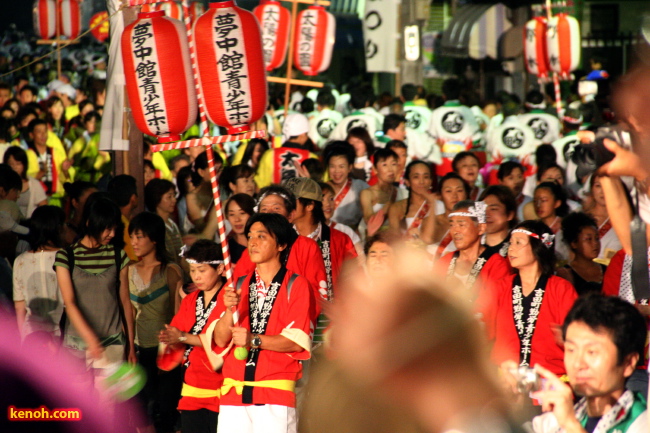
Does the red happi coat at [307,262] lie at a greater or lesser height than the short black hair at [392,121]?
lesser

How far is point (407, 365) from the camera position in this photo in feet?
6.10

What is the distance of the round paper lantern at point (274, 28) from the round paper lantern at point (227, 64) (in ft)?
23.6

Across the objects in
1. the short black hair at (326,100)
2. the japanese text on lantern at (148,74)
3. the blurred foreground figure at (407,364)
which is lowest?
the short black hair at (326,100)

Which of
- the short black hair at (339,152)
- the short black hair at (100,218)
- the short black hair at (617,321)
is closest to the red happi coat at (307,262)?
the short black hair at (100,218)

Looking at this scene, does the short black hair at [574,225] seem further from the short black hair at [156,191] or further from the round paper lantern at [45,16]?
the round paper lantern at [45,16]

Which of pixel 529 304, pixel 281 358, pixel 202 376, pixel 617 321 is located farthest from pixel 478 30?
pixel 617 321

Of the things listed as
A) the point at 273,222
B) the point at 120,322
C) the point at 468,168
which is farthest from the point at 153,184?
the point at 468,168

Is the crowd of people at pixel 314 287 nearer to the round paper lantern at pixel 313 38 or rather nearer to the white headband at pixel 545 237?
the white headband at pixel 545 237

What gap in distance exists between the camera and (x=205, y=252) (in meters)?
5.88

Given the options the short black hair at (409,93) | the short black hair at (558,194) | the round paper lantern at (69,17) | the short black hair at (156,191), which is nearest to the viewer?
the short black hair at (558,194)

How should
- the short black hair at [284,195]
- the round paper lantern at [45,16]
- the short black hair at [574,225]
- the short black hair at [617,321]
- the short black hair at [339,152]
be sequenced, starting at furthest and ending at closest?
the round paper lantern at [45,16]
the short black hair at [339,152]
the short black hair at [574,225]
the short black hair at [284,195]
the short black hair at [617,321]

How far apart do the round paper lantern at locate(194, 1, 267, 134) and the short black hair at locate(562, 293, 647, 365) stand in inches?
153

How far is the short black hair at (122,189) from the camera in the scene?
7443mm

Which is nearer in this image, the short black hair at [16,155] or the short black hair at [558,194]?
the short black hair at [558,194]
